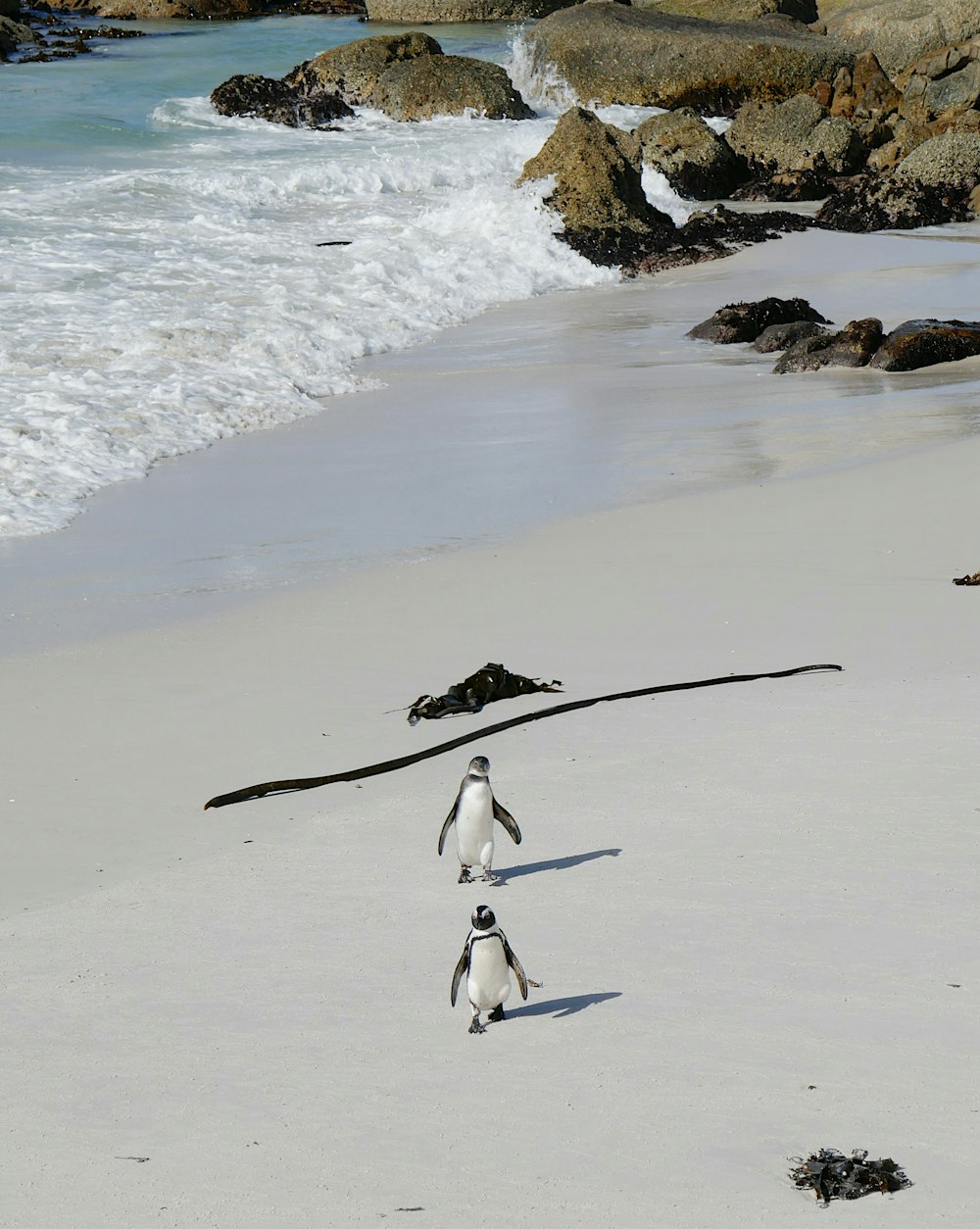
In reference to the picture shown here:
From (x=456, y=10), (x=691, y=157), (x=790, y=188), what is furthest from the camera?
(x=456, y=10)

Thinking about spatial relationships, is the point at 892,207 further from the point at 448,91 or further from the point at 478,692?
the point at 478,692

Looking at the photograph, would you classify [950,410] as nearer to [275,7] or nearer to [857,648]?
[857,648]

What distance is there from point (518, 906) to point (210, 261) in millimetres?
11780

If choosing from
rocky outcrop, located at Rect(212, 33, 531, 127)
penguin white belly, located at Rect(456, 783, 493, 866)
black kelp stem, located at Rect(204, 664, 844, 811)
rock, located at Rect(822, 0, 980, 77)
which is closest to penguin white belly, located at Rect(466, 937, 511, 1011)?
penguin white belly, located at Rect(456, 783, 493, 866)

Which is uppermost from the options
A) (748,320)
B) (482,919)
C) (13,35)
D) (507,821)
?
(13,35)

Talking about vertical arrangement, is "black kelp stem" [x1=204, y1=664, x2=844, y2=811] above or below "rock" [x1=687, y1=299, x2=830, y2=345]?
below

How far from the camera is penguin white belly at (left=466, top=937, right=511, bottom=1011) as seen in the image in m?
3.15

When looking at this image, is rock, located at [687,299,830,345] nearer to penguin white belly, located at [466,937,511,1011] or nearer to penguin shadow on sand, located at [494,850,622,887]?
penguin shadow on sand, located at [494,850,622,887]

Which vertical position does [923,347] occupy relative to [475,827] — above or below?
above

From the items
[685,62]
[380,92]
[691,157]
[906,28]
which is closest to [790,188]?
[691,157]

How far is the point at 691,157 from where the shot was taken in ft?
66.8

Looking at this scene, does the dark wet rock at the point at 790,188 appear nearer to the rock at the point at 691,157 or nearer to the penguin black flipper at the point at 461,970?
the rock at the point at 691,157

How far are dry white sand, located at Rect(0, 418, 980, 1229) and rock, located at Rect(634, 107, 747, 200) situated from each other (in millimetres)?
14518

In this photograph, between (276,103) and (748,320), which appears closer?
(748,320)
